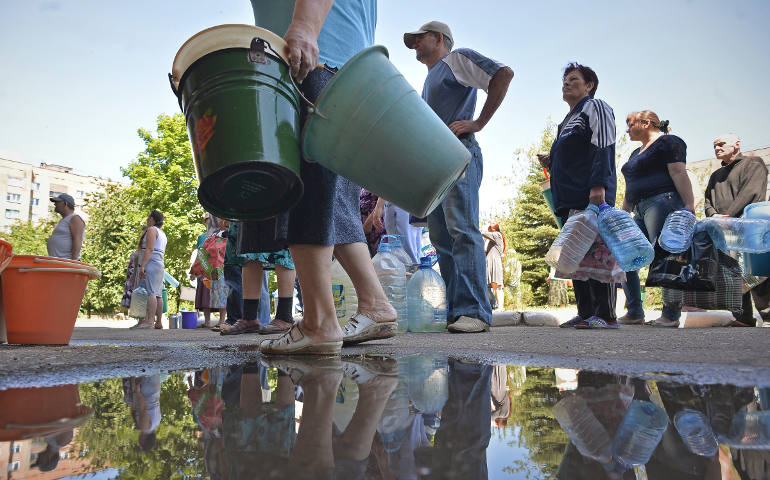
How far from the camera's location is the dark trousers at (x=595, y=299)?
4.12 m

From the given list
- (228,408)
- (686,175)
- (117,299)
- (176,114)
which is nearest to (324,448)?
(228,408)

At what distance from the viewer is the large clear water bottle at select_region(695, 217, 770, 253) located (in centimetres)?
423

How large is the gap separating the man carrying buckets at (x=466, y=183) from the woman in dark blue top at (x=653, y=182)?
5.43 ft

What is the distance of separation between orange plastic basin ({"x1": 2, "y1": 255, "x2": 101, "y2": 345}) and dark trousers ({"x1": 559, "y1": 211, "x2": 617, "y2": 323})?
3498mm

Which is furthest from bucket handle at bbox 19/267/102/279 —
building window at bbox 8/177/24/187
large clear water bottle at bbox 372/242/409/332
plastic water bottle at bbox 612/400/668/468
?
building window at bbox 8/177/24/187

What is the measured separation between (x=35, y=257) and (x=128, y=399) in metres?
2.40

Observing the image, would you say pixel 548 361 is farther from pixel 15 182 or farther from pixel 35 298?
pixel 15 182

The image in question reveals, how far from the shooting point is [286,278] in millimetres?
4309

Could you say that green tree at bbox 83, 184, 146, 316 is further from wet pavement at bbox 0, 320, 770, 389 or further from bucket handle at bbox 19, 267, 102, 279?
wet pavement at bbox 0, 320, 770, 389

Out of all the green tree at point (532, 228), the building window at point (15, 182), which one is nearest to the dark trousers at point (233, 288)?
the green tree at point (532, 228)

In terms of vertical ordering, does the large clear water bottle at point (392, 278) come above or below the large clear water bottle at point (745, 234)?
below

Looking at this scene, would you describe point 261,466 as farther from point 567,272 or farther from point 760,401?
point 567,272

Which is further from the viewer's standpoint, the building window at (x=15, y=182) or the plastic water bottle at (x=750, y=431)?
the building window at (x=15, y=182)

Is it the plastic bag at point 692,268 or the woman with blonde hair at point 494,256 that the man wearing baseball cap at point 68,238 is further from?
the woman with blonde hair at point 494,256
